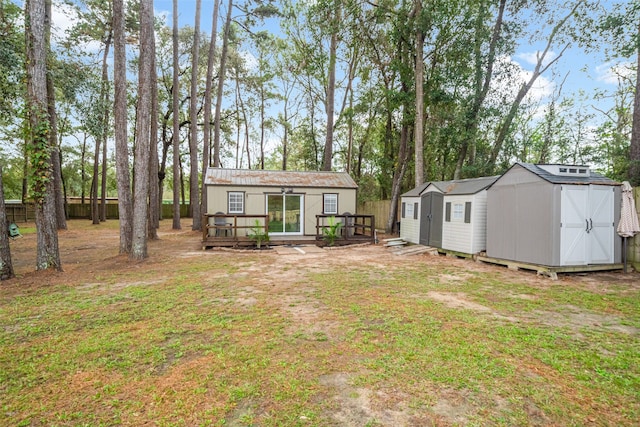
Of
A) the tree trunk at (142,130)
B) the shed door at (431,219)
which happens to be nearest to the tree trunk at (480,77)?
the shed door at (431,219)

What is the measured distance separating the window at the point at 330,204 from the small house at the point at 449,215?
118 inches

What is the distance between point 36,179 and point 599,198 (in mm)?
12444

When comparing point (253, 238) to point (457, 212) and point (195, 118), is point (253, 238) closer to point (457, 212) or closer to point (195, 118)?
point (457, 212)

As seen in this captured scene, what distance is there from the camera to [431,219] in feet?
37.4

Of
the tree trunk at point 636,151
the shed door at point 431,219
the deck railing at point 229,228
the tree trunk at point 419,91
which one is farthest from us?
the tree trunk at point 419,91

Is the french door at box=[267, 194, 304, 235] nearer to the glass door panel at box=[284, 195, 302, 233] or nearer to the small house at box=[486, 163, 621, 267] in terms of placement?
the glass door panel at box=[284, 195, 302, 233]

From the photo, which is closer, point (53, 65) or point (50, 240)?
point (50, 240)

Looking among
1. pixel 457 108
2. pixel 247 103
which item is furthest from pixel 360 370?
pixel 247 103

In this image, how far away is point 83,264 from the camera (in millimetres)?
8062

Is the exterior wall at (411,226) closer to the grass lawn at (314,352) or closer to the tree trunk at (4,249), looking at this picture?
the grass lawn at (314,352)

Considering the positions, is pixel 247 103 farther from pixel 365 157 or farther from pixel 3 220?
pixel 3 220

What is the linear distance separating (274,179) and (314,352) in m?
11.2

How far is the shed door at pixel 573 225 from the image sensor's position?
A: 725 centimetres

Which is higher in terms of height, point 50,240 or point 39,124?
point 39,124
